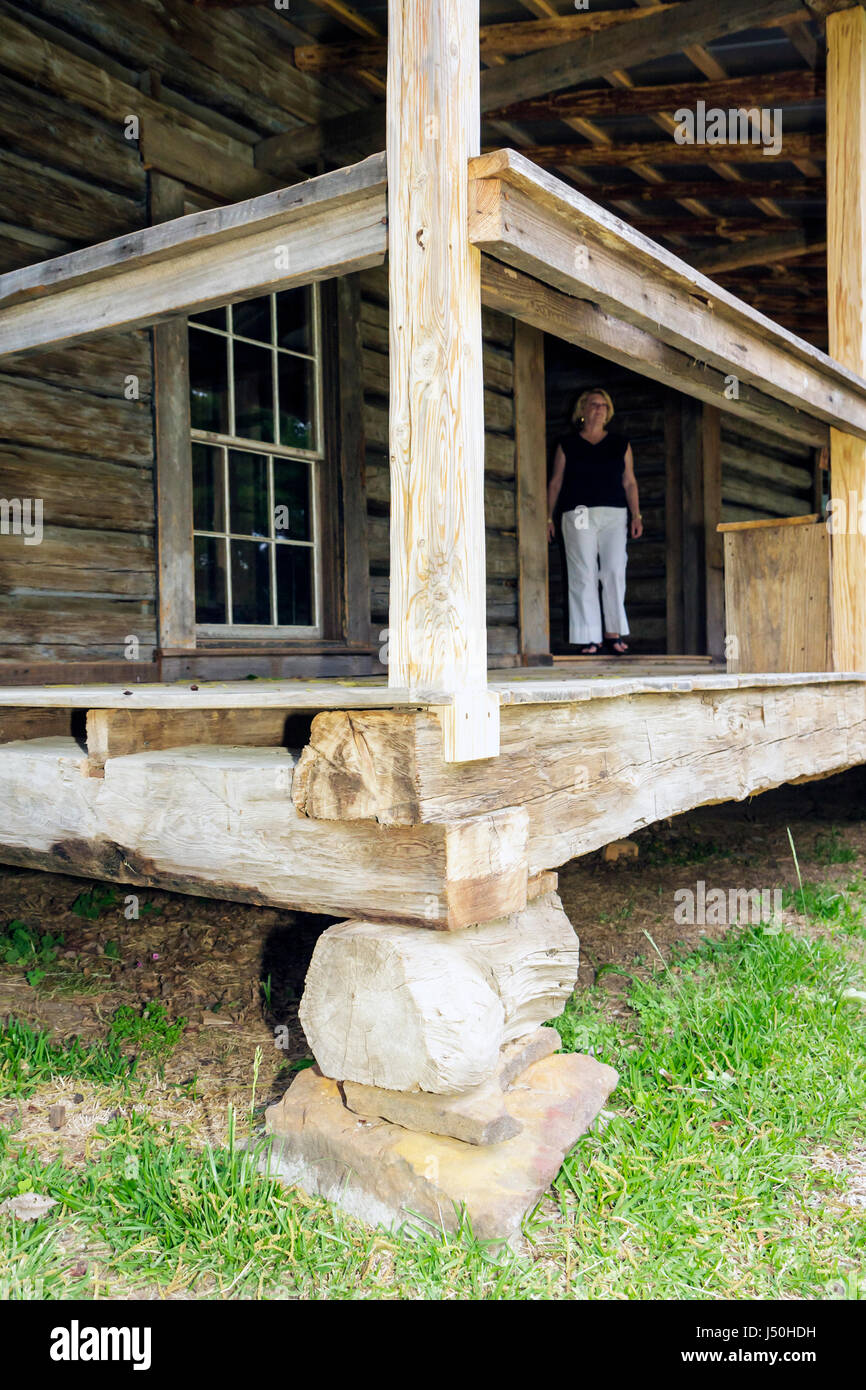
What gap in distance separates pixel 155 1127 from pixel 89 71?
4496 millimetres

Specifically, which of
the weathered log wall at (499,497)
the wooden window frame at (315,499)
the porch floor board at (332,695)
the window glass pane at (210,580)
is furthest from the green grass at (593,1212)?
the weathered log wall at (499,497)

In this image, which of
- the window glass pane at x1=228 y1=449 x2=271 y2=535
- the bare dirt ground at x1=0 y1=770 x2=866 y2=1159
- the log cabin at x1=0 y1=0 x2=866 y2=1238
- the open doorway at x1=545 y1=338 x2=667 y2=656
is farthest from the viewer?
the open doorway at x1=545 y1=338 x2=667 y2=656

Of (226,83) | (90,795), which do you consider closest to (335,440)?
(226,83)

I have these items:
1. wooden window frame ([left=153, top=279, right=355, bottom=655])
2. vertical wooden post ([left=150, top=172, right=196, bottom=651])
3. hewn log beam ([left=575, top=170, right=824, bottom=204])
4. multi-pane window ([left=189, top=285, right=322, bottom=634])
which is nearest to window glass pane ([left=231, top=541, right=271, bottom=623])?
multi-pane window ([left=189, top=285, right=322, bottom=634])

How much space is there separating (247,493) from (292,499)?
320 millimetres

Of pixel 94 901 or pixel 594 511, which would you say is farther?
pixel 594 511

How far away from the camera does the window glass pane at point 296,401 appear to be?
6.01 metres

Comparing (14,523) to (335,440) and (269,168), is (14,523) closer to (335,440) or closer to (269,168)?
(335,440)

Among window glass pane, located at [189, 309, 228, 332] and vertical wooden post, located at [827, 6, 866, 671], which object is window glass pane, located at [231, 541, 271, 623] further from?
vertical wooden post, located at [827, 6, 866, 671]

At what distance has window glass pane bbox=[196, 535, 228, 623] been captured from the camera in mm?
5600

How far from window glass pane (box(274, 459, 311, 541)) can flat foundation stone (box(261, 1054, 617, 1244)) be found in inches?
154

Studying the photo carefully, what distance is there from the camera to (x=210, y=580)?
566cm

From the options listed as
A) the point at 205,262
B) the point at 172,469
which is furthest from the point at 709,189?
the point at 205,262

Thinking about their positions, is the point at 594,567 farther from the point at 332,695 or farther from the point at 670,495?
the point at 332,695
